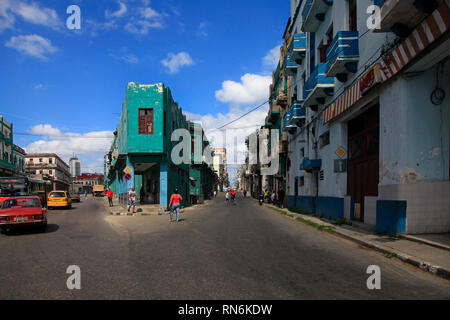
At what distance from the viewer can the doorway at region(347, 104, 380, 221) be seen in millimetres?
12587

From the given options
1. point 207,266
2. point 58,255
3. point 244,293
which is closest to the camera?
point 244,293

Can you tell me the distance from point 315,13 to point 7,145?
179ft

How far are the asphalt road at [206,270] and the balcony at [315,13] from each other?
13.4 meters

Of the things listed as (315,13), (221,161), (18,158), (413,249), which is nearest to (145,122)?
(315,13)

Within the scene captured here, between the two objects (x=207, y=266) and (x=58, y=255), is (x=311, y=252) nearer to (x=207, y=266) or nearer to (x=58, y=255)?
(x=207, y=266)

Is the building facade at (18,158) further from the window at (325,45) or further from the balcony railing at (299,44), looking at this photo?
the window at (325,45)

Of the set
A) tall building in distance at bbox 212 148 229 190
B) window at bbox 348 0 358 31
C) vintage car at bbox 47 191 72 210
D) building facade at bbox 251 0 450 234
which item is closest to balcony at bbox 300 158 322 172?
building facade at bbox 251 0 450 234

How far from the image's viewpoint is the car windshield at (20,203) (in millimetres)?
12352

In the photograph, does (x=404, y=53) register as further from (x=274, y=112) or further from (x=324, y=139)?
(x=274, y=112)

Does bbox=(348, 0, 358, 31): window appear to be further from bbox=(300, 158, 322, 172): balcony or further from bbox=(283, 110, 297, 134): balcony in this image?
bbox=(283, 110, 297, 134): balcony

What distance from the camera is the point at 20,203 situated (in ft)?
41.3
